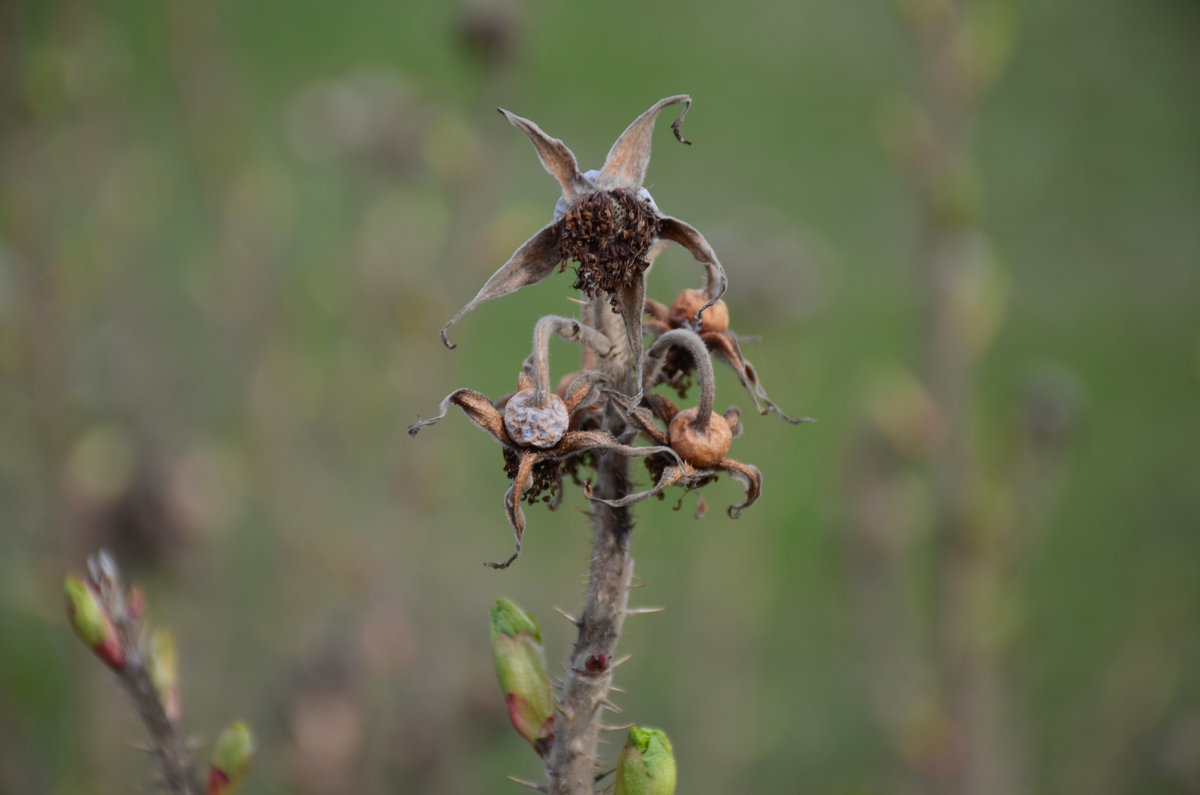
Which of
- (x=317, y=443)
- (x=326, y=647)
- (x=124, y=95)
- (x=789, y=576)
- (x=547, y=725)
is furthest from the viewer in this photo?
(x=789, y=576)

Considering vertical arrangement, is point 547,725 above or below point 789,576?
above

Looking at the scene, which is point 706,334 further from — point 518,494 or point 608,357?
point 518,494

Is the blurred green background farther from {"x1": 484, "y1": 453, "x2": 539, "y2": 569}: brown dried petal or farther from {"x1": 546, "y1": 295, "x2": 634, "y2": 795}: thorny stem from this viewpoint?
{"x1": 484, "y1": 453, "x2": 539, "y2": 569}: brown dried petal

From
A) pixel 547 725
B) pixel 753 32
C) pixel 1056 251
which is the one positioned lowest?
pixel 1056 251

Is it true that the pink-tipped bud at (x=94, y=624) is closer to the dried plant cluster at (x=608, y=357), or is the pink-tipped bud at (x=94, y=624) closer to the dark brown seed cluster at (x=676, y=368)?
the dried plant cluster at (x=608, y=357)

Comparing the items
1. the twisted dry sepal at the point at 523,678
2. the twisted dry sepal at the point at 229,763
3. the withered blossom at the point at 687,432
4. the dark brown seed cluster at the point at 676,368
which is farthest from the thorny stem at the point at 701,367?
the twisted dry sepal at the point at 229,763

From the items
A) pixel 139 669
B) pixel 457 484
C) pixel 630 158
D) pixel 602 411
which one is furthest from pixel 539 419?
pixel 457 484

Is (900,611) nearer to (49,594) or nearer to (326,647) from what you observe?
(326,647)

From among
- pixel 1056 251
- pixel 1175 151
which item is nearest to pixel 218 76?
pixel 1056 251
